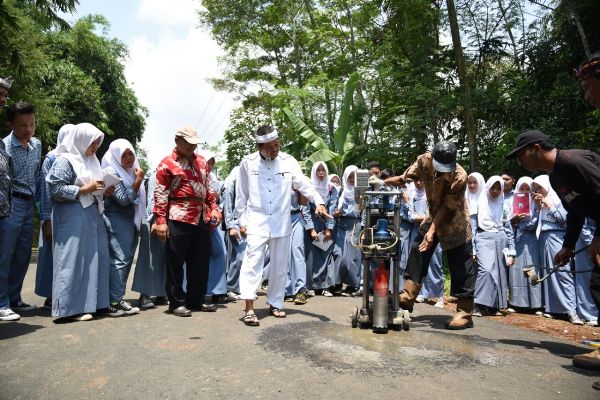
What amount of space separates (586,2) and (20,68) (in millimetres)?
13352

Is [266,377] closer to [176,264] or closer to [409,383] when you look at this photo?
[409,383]

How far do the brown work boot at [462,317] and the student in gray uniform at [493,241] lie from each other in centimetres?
152

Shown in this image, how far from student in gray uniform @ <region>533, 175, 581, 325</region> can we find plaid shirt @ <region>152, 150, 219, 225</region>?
15.3 ft

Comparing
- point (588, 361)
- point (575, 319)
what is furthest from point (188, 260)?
point (575, 319)

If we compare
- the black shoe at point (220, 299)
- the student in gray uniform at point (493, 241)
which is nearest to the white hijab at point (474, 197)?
the student in gray uniform at point (493, 241)

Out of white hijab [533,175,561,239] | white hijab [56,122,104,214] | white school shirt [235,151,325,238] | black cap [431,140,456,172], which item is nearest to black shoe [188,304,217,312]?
white school shirt [235,151,325,238]

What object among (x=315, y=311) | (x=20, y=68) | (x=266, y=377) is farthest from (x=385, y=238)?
(x=20, y=68)

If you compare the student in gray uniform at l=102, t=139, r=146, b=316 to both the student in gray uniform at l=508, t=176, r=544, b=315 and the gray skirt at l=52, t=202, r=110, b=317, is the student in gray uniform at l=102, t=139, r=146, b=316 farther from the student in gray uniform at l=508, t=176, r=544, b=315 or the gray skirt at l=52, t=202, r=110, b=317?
the student in gray uniform at l=508, t=176, r=544, b=315

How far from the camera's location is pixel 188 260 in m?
5.86

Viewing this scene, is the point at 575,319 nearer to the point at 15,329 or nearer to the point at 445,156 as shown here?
the point at 445,156

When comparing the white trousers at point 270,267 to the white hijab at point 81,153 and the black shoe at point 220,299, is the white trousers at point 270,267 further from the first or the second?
the white hijab at point 81,153

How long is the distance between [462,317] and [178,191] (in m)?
3.37

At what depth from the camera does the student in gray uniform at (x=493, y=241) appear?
22.7 ft

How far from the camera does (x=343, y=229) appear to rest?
7.98 meters
